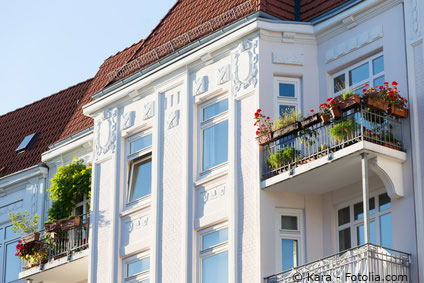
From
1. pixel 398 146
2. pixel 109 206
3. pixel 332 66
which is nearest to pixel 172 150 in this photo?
pixel 109 206

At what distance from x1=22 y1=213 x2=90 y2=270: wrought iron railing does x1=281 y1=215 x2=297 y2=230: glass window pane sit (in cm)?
634

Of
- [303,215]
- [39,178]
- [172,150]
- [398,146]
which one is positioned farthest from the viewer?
[39,178]

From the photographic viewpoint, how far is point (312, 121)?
23.3 metres

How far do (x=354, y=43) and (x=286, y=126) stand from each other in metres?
2.37

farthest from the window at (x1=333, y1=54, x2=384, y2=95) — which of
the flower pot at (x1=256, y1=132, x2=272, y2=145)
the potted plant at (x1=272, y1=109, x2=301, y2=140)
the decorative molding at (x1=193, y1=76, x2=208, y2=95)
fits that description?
the decorative molding at (x1=193, y1=76, x2=208, y2=95)

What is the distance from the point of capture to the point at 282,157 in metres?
23.8

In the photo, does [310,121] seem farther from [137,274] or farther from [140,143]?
[137,274]

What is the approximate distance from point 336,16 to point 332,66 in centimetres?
103

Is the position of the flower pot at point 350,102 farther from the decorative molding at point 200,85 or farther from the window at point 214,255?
the decorative molding at point 200,85

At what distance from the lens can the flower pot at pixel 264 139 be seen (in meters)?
24.0

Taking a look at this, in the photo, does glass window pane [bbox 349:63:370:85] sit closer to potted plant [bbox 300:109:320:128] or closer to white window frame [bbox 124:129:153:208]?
potted plant [bbox 300:109:320:128]

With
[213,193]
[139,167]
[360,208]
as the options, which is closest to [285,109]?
[213,193]

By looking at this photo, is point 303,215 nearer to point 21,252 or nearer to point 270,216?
point 270,216

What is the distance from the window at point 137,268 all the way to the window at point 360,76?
18.5ft
